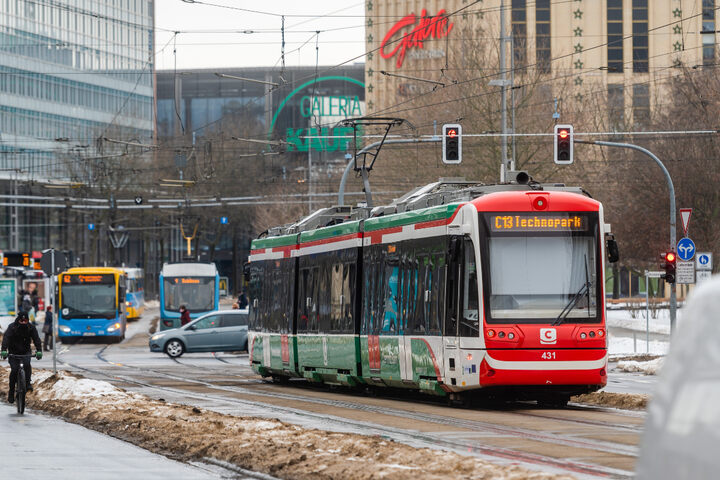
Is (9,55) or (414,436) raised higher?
(9,55)

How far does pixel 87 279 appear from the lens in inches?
2186

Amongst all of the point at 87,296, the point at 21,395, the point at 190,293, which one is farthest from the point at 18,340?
the point at 87,296

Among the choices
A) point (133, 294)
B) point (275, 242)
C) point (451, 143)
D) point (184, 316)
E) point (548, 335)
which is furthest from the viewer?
point (133, 294)

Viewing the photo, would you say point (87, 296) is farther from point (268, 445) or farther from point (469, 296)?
point (268, 445)

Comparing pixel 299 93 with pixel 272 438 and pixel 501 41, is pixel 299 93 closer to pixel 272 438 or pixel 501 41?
pixel 501 41

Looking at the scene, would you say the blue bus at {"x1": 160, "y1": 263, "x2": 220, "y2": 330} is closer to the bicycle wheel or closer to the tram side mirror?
the bicycle wheel

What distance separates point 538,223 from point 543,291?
0.95 metres

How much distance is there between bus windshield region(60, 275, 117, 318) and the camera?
55.1 meters

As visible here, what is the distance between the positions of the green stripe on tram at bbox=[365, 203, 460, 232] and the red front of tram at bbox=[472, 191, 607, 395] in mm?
571

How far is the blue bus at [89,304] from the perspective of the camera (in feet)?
180

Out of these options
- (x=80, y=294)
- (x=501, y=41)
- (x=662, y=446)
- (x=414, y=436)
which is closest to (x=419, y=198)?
(x=414, y=436)

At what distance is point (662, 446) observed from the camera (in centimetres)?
386

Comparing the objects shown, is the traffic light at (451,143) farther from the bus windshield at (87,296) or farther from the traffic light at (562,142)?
the bus windshield at (87,296)

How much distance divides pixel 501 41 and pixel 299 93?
83.9 m
